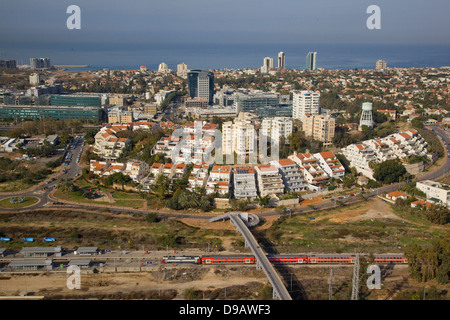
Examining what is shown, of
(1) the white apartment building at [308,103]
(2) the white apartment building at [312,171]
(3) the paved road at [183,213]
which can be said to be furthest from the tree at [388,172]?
(1) the white apartment building at [308,103]

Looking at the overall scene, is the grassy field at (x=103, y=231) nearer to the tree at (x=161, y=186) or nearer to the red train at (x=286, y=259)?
the red train at (x=286, y=259)

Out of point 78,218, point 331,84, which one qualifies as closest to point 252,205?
point 78,218

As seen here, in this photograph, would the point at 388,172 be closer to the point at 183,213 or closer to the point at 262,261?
the point at 183,213

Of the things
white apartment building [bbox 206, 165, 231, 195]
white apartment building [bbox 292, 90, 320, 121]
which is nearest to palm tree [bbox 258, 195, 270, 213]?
white apartment building [bbox 206, 165, 231, 195]

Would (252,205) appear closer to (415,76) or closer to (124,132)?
(124,132)

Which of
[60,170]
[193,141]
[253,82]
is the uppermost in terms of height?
[253,82]

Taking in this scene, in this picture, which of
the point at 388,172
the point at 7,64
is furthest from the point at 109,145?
the point at 7,64

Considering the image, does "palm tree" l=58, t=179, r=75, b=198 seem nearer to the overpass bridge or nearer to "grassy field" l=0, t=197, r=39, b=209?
"grassy field" l=0, t=197, r=39, b=209
